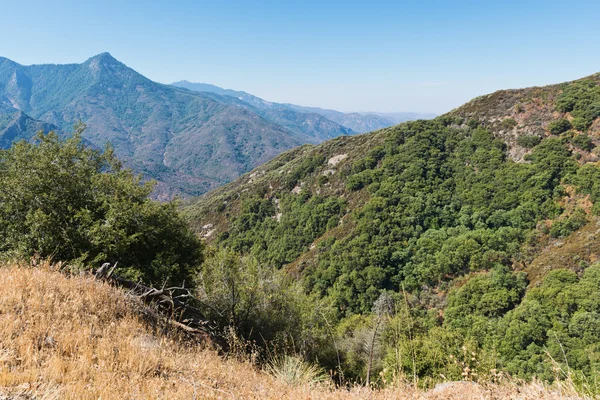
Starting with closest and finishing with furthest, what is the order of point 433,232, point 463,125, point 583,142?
1. point 583,142
2. point 433,232
3. point 463,125

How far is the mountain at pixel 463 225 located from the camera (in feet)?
105

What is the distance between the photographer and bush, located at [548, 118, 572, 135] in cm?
5344

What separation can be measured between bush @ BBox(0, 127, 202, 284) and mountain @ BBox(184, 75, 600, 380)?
12.8m

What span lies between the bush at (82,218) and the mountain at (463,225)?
42.1 feet

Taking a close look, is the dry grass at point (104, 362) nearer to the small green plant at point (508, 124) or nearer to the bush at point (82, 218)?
the bush at point (82, 218)

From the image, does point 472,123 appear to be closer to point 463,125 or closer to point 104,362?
point 463,125

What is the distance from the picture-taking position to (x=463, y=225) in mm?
53594

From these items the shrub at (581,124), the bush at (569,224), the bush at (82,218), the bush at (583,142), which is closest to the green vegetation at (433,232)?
the bush at (569,224)

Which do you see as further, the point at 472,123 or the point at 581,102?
the point at 472,123

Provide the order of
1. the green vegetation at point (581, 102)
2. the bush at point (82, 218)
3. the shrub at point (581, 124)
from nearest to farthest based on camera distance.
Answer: the bush at point (82, 218), the shrub at point (581, 124), the green vegetation at point (581, 102)

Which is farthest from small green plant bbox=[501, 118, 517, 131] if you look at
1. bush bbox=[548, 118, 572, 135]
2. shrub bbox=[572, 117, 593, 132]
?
shrub bbox=[572, 117, 593, 132]

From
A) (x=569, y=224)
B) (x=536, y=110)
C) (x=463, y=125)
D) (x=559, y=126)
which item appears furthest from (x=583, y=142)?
(x=463, y=125)

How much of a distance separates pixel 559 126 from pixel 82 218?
72.8 m

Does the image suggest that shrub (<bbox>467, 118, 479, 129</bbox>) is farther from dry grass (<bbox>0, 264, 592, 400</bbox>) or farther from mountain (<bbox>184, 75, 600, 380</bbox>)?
dry grass (<bbox>0, 264, 592, 400</bbox>)
